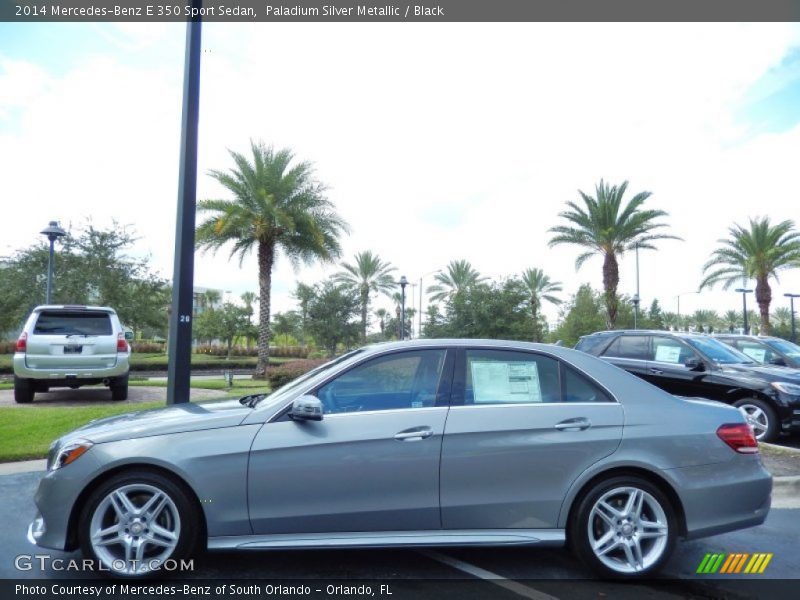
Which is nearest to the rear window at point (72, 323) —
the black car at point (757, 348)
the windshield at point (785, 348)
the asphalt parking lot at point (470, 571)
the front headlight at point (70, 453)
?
the asphalt parking lot at point (470, 571)

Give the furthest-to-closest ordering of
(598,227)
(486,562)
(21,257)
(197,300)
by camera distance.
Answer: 1. (197,300)
2. (598,227)
3. (21,257)
4. (486,562)

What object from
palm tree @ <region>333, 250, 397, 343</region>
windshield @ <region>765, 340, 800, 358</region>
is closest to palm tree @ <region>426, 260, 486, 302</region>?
palm tree @ <region>333, 250, 397, 343</region>

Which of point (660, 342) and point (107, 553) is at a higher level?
point (660, 342)

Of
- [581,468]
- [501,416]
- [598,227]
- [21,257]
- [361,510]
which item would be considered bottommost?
[361,510]

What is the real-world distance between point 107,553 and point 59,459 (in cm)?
66

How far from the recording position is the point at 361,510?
3762 millimetres

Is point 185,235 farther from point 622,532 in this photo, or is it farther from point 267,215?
point 267,215

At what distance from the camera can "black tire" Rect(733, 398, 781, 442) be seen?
8.39 m

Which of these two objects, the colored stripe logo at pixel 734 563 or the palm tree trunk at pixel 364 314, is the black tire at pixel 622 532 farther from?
the palm tree trunk at pixel 364 314

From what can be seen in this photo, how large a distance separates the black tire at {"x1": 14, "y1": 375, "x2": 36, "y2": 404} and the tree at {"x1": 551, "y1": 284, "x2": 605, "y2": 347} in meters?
29.4

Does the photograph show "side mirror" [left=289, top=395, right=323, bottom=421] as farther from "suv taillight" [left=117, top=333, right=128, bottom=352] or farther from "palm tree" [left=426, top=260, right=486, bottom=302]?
"palm tree" [left=426, top=260, right=486, bottom=302]

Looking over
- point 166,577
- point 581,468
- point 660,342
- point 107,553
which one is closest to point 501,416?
point 581,468

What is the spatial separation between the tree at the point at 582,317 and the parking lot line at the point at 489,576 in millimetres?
32256
